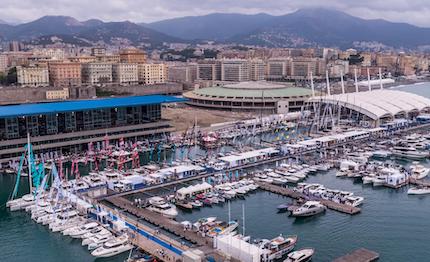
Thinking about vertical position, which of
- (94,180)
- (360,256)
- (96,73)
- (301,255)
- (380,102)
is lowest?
(360,256)

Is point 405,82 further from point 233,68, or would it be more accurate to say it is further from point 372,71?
point 233,68

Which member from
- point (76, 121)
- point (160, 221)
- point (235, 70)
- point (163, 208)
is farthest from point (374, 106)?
point (235, 70)

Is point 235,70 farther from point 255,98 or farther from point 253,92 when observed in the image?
point 255,98

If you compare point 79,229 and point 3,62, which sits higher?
point 3,62

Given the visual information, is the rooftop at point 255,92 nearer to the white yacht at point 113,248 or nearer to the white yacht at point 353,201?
the white yacht at point 353,201

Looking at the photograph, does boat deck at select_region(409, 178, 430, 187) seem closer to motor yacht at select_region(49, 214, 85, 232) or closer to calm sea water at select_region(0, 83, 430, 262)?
calm sea water at select_region(0, 83, 430, 262)

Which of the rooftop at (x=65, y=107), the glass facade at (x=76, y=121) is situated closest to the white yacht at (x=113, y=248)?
the rooftop at (x=65, y=107)

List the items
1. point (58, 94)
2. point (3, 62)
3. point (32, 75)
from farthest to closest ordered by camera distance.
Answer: point (3, 62)
point (32, 75)
point (58, 94)
